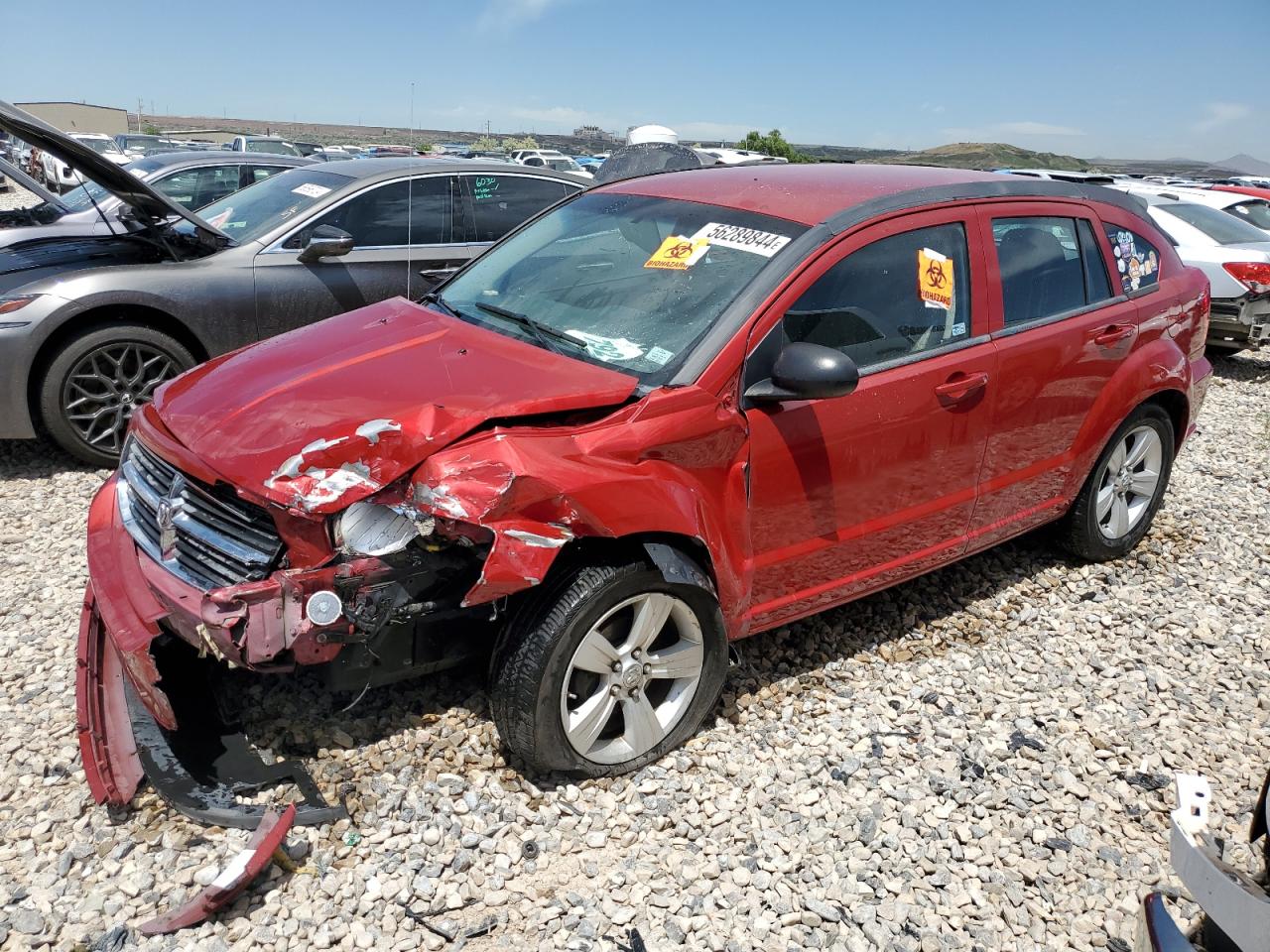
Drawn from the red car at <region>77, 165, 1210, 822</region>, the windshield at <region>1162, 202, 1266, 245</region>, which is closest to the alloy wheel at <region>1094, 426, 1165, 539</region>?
the red car at <region>77, 165, 1210, 822</region>

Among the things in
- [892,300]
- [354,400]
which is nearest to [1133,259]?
[892,300]

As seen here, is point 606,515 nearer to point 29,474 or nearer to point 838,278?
point 838,278

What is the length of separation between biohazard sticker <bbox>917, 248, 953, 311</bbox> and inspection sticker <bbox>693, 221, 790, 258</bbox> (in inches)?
23.9

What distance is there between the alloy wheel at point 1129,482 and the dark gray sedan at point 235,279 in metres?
3.73

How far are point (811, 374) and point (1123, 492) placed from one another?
266cm

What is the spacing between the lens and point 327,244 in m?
5.51

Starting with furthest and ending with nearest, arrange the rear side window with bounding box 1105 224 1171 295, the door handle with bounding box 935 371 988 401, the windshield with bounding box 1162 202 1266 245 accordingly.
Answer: the windshield with bounding box 1162 202 1266 245 < the rear side window with bounding box 1105 224 1171 295 < the door handle with bounding box 935 371 988 401

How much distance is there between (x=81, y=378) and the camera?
517 cm

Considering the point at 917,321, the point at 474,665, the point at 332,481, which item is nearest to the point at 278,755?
the point at 474,665

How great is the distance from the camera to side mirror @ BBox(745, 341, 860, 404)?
2.86 m

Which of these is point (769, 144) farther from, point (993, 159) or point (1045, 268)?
point (1045, 268)

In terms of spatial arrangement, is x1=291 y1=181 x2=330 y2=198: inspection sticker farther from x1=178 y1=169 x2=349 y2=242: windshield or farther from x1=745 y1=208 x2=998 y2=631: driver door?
x1=745 y1=208 x2=998 y2=631: driver door

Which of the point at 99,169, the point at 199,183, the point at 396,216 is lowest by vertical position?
the point at 199,183

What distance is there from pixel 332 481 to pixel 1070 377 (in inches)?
120
